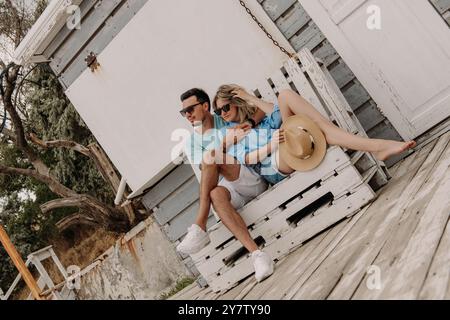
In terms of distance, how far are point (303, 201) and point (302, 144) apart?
1.33ft

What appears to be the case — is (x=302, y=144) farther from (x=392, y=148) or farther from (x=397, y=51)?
(x=397, y=51)

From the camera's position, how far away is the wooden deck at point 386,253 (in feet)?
4.70

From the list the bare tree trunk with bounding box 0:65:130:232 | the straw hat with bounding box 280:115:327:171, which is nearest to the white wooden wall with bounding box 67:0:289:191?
the straw hat with bounding box 280:115:327:171

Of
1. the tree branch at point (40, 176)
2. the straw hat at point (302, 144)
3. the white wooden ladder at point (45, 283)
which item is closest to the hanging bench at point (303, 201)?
the straw hat at point (302, 144)

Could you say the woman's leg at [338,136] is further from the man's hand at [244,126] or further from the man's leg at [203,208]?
the man's leg at [203,208]

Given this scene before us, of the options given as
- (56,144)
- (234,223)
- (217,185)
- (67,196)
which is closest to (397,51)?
(217,185)

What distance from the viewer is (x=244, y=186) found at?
3143 millimetres

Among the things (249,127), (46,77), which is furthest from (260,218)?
(46,77)

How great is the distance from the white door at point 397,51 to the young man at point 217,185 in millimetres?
1188

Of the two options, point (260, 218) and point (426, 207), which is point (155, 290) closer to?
point (260, 218)

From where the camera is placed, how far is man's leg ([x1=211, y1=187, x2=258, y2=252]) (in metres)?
2.86

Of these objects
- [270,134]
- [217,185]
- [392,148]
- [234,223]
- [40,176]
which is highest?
[40,176]

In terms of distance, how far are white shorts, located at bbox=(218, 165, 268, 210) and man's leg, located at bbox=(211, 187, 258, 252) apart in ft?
0.68

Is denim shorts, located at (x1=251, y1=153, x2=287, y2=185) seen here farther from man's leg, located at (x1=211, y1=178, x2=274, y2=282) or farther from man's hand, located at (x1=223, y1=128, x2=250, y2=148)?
man's leg, located at (x1=211, y1=178, x2=274, y2=282)
